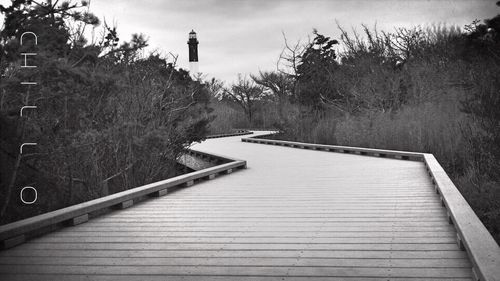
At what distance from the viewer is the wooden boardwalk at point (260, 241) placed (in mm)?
3373

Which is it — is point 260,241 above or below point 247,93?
below

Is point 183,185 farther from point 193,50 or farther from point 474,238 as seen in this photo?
point 193,50

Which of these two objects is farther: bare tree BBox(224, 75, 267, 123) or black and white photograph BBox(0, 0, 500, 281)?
bare tree BBox(224, 75, 267, 123)

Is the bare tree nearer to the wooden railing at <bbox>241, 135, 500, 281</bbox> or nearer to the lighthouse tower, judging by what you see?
the lighthouse tower

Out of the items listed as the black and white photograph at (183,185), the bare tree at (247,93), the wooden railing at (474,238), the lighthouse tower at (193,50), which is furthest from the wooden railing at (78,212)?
the bare tree at (247,93)

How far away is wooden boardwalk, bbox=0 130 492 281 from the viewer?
11.1 ft

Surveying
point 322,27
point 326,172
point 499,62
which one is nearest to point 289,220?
point 326,172

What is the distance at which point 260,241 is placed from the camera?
13.8ft

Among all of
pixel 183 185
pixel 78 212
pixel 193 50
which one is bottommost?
pixel 183 185

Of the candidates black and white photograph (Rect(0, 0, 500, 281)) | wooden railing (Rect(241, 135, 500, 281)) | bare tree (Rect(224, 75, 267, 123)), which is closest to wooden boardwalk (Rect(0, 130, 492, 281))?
black and white photograph (Rect(0, 0, 500, 281))

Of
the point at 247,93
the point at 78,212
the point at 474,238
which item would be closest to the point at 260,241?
the point at 474,238

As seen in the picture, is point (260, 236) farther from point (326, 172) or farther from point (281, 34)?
point (281, 34)

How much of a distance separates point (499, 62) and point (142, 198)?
1028 centimetres

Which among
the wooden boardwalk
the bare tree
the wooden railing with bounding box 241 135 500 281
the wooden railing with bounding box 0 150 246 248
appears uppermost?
the bare tree
